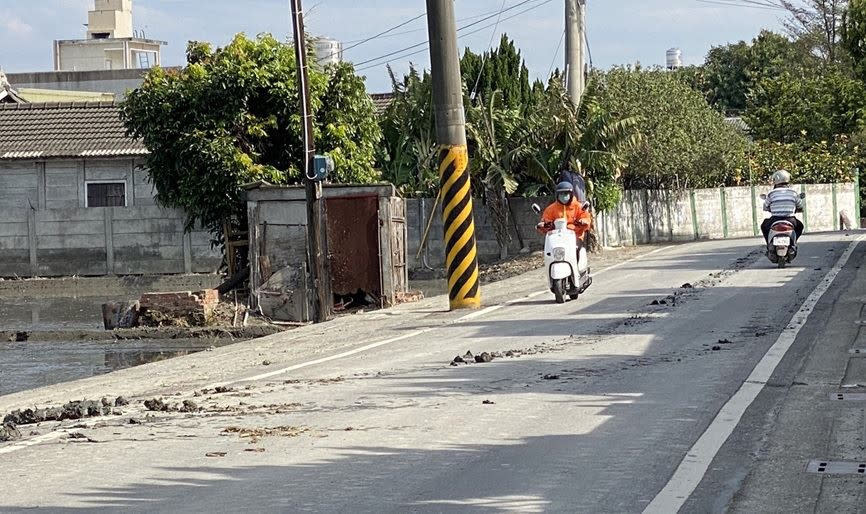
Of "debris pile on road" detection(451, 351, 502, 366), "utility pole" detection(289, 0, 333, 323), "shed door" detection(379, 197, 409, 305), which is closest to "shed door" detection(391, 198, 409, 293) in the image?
"shed door" detection(379, 197, 409, 305)

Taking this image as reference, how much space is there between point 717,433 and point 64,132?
33.7 metres

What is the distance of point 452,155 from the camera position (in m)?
21.5

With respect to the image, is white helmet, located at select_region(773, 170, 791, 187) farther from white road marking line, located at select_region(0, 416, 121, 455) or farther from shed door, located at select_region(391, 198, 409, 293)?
white road marking line, located at select_region(0, 416, 121, 455)

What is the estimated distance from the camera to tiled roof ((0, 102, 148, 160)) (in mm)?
38719

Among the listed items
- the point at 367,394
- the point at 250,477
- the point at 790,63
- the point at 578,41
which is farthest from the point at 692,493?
the point at 790,63

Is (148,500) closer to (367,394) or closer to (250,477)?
(250,477)

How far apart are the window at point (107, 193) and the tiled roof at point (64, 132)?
960mm

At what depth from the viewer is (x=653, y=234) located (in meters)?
43.2

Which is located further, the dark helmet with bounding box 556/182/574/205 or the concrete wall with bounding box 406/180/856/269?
the concrete wall with bounding box 406/180/856/269

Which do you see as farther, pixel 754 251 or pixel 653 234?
pixel 653 234

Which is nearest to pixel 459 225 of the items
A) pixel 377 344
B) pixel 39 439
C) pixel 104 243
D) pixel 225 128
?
pixel 377 344

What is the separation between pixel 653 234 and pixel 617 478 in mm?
35634

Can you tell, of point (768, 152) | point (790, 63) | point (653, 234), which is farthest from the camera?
point (790, 63)

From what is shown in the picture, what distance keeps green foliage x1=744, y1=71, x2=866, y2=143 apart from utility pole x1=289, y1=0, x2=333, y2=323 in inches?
1570
